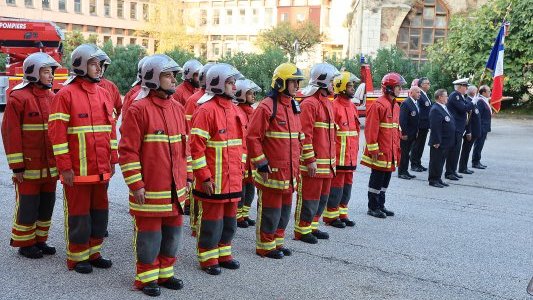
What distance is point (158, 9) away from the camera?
6228 centimetres

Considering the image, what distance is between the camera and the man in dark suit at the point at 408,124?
12.3 metres

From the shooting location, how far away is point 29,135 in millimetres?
6098

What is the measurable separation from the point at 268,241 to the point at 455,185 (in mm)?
6498

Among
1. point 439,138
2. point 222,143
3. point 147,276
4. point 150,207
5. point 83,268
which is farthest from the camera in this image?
point 439,138

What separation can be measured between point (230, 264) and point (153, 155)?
1.59 m

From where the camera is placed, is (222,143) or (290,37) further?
(290,37)

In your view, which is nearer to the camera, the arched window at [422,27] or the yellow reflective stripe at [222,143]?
the yellow reflective stripe at [222,143]

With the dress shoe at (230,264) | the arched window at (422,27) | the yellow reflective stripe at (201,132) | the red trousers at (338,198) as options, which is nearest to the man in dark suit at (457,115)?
the red trousers at (338,198)

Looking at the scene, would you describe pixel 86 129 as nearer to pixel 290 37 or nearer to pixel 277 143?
pixel 277 143

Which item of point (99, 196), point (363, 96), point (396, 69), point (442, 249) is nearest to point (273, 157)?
point (99, 196)

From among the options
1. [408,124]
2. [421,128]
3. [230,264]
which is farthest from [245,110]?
[421,128]

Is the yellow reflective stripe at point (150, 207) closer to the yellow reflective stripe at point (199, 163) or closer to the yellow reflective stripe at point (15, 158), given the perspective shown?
the yellow reflective stripe at point (199, 163)

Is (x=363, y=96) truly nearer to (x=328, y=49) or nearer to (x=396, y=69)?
(x=396, y=69)

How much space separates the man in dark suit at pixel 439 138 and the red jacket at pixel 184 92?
194 inches
